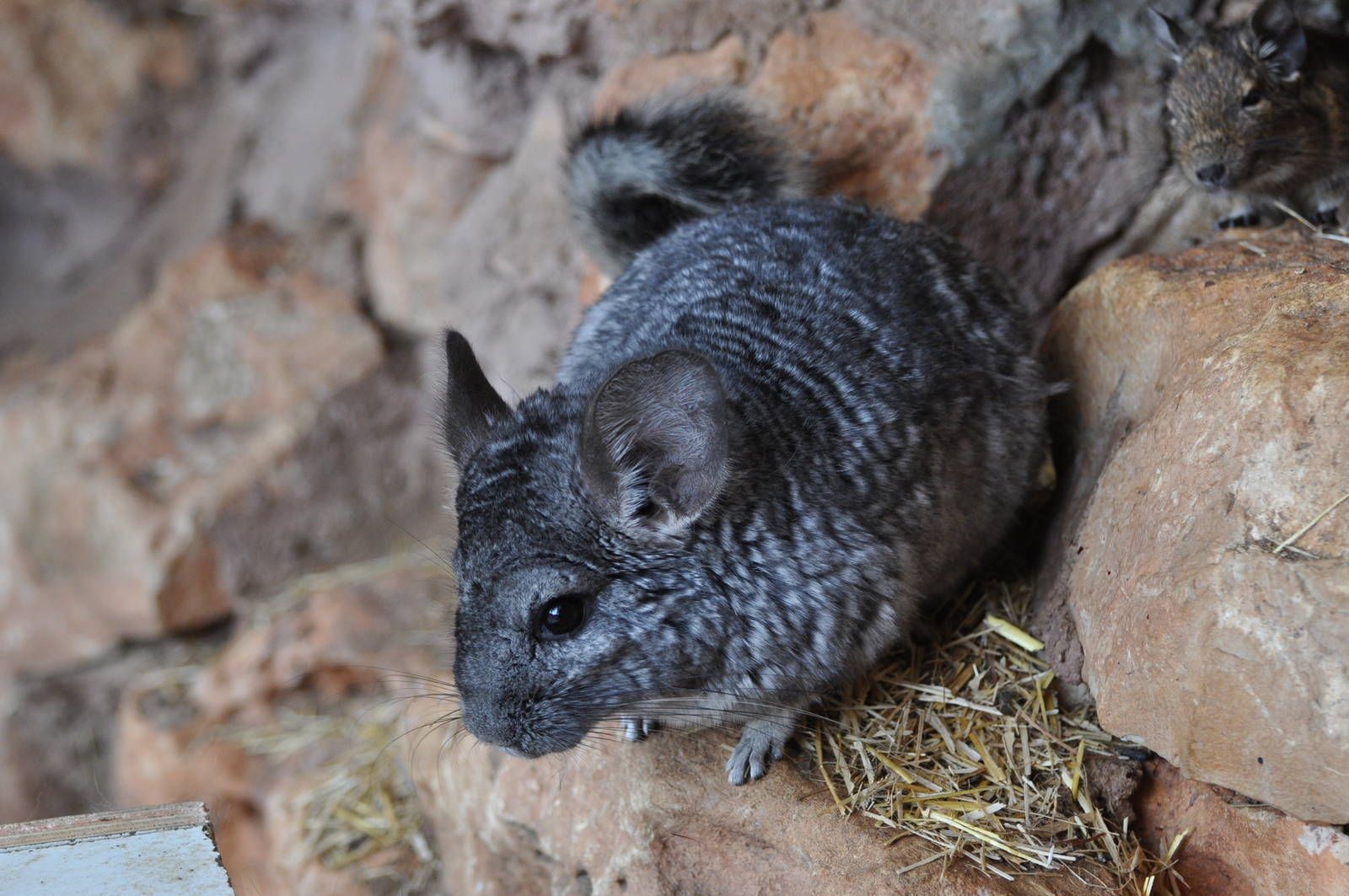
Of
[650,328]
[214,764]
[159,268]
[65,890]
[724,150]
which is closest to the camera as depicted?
[65,890]

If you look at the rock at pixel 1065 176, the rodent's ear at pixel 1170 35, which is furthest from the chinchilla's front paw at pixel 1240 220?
the rodent's ear at pixel 1170 35

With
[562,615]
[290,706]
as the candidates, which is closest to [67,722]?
[290,706]

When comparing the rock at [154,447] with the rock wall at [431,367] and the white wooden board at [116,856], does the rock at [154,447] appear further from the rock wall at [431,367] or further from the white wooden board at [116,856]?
the white wooden board at [116,856]

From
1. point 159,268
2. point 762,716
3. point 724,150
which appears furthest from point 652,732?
point 159,268

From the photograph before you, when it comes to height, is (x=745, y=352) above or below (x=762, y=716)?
above

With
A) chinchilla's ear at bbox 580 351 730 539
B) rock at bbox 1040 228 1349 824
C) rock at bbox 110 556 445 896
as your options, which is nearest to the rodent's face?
rock at bbox 1040 228 1349 824

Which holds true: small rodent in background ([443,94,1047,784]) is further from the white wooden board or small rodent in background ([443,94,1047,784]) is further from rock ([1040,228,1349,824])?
the white wooden board

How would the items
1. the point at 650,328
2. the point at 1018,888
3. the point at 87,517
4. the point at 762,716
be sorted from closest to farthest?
1. the point at 1018,888
2. the point at 762,716
3. the point at 650,328
4. the point at 87,517

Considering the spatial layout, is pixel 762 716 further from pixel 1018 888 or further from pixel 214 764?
pixel 214 764
